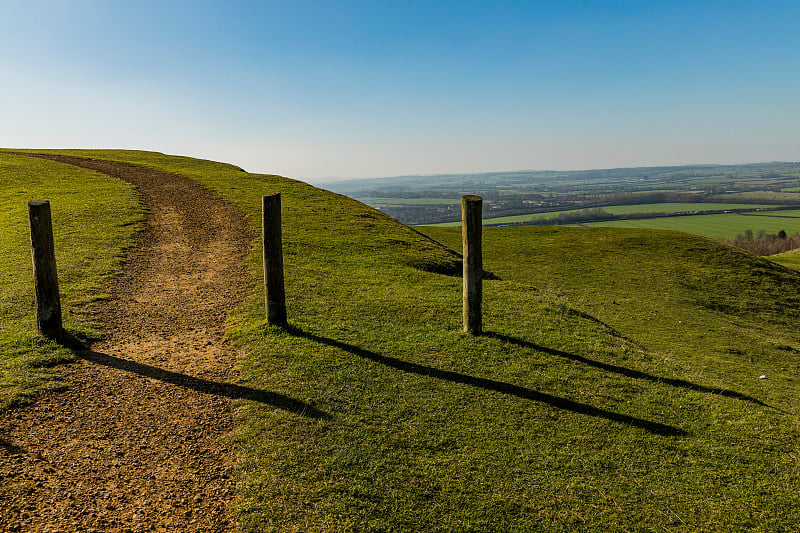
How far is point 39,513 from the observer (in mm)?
5156

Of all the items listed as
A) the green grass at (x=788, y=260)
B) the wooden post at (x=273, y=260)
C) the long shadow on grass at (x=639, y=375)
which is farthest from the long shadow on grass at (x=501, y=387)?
the green grass at (x=788, y=260)

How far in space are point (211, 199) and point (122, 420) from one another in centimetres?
2141

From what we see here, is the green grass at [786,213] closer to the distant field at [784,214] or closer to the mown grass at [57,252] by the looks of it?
the distant field at [784,214]

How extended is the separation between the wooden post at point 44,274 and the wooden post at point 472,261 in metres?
9.03

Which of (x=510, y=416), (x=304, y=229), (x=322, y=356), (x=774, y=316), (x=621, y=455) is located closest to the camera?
→ (x=621, y=455)

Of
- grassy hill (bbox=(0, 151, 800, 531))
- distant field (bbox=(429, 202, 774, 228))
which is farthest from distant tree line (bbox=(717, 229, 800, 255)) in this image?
grassy hill (bbox=(0, 151, 800, 531))

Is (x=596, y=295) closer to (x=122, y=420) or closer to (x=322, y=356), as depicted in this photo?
(x=322, y=356)

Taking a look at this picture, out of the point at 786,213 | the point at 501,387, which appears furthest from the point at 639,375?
the point at 786,213

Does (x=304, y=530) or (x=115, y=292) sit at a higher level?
(x=115, y=292)

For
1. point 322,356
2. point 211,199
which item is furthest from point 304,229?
point 322,356

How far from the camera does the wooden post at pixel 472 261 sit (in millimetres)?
10633

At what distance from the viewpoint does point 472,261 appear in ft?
35.4

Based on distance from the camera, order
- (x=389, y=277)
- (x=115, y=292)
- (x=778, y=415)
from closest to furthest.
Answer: (x=778, y=415) → (x=115, y=292) → (x=389, y=277)

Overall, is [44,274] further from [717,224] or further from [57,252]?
[717,224]
